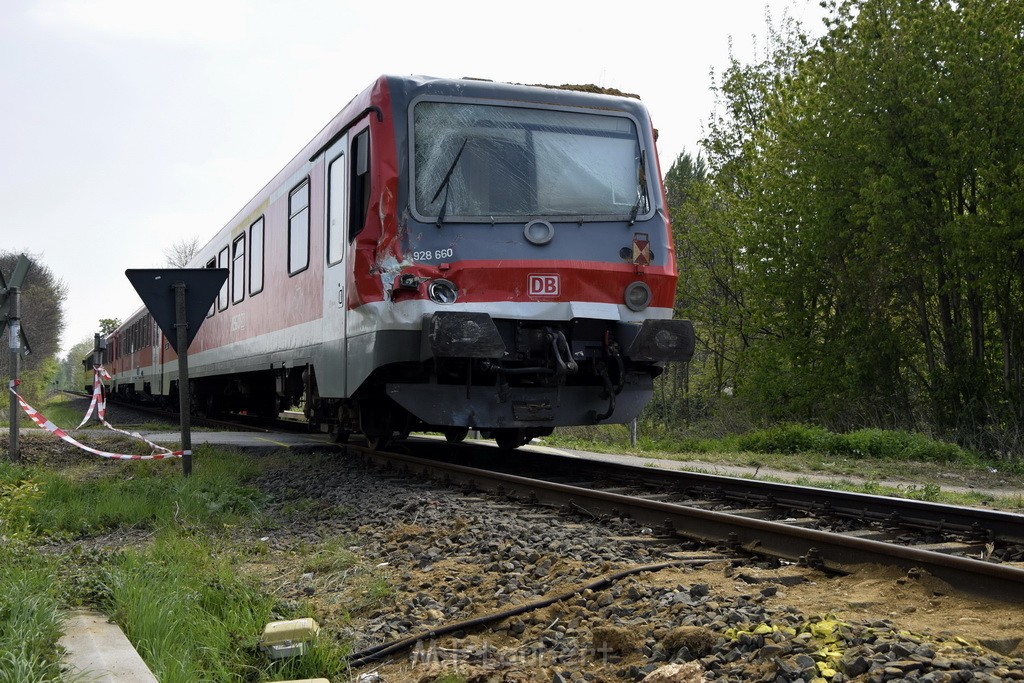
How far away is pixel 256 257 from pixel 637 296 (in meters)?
6.65

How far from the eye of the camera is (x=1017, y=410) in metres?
16.4

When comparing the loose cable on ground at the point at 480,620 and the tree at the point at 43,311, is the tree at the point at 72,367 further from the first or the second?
the loose cable on ground at the point at 480,620

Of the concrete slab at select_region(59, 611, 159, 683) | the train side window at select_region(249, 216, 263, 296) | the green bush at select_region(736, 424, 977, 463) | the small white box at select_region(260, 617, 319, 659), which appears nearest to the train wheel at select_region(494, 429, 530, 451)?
the train side window at select_region(249, 216, 263, 296)

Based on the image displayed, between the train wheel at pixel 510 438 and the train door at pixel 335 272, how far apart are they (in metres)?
2.23

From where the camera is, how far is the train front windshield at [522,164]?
335 inches

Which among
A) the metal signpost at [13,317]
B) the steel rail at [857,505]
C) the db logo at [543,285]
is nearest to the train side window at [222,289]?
the metal signpost at [13,317]

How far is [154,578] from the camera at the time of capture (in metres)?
5.10

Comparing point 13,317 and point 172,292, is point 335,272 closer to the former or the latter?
point 172,292

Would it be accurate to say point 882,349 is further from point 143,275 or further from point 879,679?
point 879,679

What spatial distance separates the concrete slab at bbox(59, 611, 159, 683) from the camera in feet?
11.7

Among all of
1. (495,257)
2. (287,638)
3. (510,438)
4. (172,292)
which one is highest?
(495,257)

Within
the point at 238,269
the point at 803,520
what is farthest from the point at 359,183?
the point at 238,269

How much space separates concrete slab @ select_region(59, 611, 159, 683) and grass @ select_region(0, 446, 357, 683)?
8 centimetres

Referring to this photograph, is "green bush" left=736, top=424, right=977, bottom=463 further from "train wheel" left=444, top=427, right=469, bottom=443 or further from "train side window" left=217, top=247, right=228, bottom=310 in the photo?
"train side window" left=217, top=247, right=228, bottom=310
